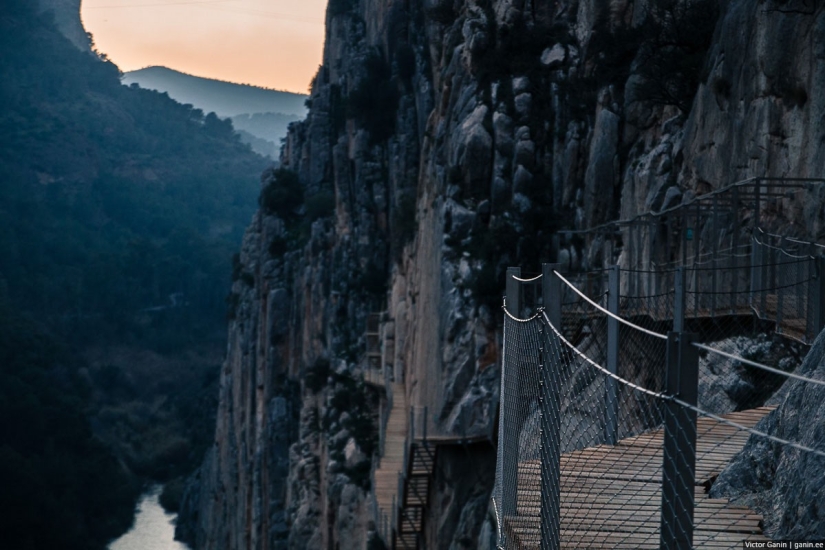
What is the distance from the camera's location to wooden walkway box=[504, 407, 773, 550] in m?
4.88

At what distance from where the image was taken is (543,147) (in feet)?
83.0

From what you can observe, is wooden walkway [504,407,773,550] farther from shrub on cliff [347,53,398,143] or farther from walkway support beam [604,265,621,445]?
shrub on cliff [347,53,398,143]

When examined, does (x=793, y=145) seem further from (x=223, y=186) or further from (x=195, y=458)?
(x=223, y=186)

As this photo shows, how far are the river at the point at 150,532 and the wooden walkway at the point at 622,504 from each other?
71.7 meters

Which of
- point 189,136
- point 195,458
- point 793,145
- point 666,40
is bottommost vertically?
point 195,458

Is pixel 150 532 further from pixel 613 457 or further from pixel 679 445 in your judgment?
pixel 679 445

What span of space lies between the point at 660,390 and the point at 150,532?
76269 mm

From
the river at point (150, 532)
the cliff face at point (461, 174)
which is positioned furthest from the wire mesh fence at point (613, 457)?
the river at point (150, 532)

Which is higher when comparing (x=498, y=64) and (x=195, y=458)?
(x=498, y=64)

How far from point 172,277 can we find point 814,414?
119824 millimetres

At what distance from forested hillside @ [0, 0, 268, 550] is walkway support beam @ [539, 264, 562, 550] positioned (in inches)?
2470

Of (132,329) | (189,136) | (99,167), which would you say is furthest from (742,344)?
(189,136)

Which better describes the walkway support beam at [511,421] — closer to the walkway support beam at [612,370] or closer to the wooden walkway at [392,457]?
the walkway support beam at [612,370]

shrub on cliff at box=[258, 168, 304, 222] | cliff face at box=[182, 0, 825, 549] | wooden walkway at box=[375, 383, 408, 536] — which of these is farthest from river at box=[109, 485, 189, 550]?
wooden walkway at box=[375, 383, 408, 536]
